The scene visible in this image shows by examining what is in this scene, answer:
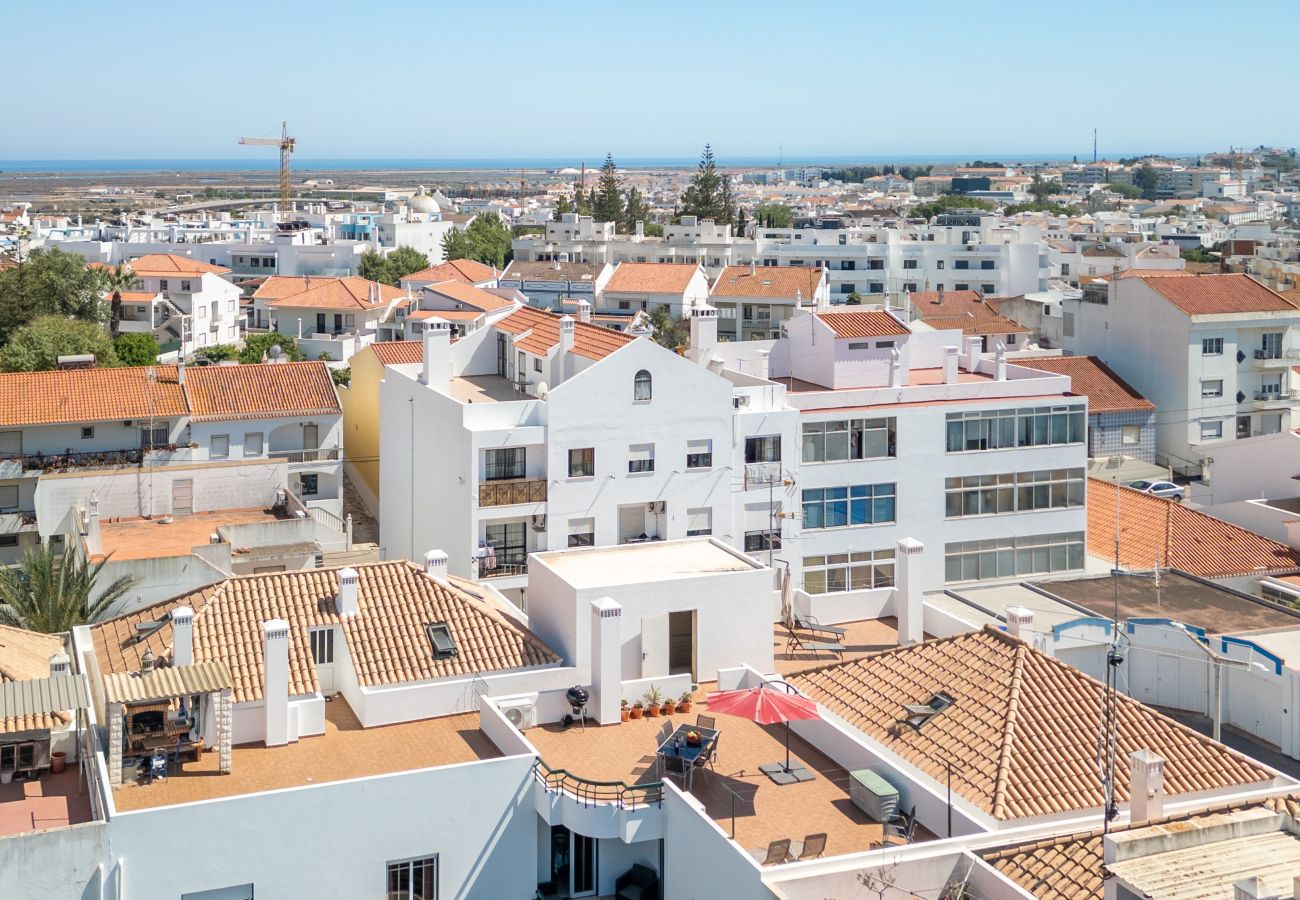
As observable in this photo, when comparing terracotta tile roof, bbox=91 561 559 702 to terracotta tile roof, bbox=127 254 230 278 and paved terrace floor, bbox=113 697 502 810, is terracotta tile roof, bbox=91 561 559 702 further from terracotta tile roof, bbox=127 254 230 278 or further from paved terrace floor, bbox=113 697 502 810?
terracotta tile roof, bbox=127 254 230 278

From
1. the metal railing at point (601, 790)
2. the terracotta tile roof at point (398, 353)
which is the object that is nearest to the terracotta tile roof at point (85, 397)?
the terracotta tile roof at point (398, 353)

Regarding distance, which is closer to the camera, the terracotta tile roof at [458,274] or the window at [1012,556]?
the window at [1012,556]

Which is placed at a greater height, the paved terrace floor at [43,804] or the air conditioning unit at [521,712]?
the air conditioning unit at [521,712]

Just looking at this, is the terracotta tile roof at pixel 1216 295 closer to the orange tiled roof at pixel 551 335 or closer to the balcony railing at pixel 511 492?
the orange tiled roof at pixel 551 335

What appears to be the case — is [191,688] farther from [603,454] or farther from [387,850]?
[603,454]

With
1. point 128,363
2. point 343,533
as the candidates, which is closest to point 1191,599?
point 343,533

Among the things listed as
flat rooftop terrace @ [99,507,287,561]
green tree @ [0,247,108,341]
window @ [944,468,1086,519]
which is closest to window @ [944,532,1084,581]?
window @ [944,468,1086,519]

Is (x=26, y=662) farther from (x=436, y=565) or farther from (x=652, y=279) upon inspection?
(x=652, y=279)
